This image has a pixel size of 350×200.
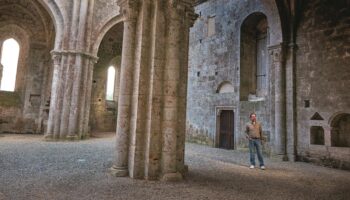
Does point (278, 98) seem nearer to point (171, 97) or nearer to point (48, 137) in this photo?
point (171, 97)

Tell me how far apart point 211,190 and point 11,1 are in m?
16.1

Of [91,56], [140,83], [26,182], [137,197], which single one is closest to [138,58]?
[140,83]

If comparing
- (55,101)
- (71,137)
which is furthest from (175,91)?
(55,101)

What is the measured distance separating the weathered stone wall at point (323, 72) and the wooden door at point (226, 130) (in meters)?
3.33

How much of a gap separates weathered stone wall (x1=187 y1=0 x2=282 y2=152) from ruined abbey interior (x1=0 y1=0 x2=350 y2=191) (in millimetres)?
53

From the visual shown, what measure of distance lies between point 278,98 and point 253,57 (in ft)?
10.5

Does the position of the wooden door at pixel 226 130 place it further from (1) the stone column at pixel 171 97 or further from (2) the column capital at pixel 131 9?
(2) the column capital at pixel 131 9

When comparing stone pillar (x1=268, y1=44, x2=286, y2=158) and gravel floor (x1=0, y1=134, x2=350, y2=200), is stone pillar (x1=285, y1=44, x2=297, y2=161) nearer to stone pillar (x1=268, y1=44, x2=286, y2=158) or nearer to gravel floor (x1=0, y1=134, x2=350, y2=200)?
stone pillar (x1=268, y1=44, x2=286, y2=158)

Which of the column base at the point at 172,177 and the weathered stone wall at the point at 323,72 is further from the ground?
the weathered stone wall at the point at 323,72

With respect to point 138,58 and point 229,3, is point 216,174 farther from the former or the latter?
point 229,3

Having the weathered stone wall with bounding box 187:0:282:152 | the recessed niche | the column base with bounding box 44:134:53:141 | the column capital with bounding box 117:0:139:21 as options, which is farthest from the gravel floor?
the column base with bounding box 44:134:53:141

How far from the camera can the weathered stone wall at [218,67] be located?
1027cm

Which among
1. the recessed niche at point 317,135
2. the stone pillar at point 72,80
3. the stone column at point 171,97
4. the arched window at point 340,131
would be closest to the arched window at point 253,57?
the recessed niche at point 317,135

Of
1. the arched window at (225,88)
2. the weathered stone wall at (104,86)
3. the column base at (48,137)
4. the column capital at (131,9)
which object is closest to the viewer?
the column capital at (131,9)
